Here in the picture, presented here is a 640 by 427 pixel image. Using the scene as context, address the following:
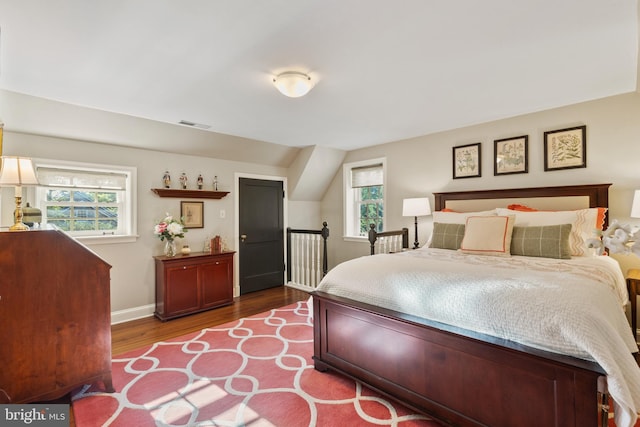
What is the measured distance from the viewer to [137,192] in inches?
153

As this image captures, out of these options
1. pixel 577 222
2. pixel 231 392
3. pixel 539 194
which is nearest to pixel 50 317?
pixel 231 392

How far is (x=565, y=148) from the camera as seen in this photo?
331 centimetres

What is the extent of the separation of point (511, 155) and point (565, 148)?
508 millimetres

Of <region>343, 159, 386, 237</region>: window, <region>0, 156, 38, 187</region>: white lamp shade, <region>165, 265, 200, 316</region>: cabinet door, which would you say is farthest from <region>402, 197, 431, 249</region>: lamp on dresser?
<region>0, 156, 38, 187</region>: white lamp shade

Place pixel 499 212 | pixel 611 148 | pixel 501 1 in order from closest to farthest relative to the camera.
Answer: pixel 501 1
pixel 611 148
pixel 499 212

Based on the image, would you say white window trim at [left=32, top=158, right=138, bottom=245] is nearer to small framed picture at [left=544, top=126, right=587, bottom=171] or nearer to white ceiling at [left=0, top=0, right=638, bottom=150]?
white ceiling at [left=0, top=0, right=638, bottom=150]

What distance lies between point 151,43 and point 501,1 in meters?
2.08

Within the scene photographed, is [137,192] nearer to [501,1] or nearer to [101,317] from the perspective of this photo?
[101,317]

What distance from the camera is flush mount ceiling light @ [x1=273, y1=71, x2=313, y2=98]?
240cm

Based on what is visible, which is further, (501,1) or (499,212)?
(499,212)

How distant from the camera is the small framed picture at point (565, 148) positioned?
3203 millimetres

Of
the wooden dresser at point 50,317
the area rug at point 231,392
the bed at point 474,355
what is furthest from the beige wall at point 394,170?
the wooden dresser at point 50,317

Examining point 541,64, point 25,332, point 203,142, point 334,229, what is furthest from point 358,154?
point 25,332

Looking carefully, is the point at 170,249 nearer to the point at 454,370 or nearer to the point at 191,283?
the point at 191,283
